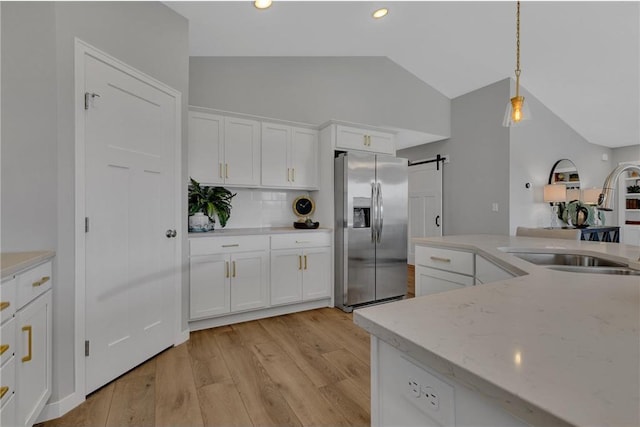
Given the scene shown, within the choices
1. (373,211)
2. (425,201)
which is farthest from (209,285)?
(425,201)

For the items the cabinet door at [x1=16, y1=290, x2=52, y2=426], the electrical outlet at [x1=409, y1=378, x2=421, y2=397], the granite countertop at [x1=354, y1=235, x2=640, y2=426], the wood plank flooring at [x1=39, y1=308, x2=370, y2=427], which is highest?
the granite countertop at [x1=354, y1=235, x2=640, y2=426]

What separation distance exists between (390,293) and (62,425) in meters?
3.00

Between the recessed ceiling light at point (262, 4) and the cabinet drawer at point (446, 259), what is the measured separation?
239 cm

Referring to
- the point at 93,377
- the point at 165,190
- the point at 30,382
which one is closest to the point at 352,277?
the point at 165,190

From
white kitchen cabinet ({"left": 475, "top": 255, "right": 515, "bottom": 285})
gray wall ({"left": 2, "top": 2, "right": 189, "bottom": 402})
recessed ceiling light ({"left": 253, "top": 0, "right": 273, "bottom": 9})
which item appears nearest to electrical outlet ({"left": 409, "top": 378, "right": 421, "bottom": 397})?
white kitchen cabinet ({"left": 475, "top": 255, "right": 515, "bottom": 285})

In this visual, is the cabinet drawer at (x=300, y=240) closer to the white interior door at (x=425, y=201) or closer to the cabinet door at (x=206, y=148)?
the cabinet door at (x=206, y=148)

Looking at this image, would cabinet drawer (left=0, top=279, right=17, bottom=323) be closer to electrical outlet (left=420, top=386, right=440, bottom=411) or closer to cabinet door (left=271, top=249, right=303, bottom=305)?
electrical outlet (left=420, top=386, right=440, bottom=411)

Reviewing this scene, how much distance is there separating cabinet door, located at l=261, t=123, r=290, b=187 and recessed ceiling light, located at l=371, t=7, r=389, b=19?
1455mm

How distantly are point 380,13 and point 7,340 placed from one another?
12.1 ft

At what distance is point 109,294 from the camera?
1925mm

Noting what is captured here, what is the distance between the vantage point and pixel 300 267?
127 inches

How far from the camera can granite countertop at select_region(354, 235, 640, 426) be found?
0.40 meters

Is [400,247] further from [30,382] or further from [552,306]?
[30,382]

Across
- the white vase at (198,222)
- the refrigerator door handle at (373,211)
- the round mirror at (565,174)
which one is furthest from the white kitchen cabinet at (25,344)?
the round mirror at (565,174)
